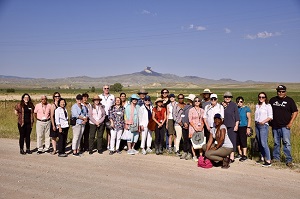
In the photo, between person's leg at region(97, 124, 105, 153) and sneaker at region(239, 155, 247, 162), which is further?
person's leg at region(97, 124, 105, 153)

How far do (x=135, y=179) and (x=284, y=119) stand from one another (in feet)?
13.4

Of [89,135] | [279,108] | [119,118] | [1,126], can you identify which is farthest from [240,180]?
[1,126]

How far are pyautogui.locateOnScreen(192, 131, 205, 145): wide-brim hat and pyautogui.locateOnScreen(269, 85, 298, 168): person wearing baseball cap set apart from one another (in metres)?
1.86

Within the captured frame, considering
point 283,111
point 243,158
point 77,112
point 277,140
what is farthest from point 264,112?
point 77,112

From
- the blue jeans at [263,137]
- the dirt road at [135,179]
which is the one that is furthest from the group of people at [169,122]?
the dirt road at [135,179]

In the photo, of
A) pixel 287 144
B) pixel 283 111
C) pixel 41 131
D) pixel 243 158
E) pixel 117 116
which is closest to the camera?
pixel 287 144

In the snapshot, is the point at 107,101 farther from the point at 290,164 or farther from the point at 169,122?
the point at 290,164

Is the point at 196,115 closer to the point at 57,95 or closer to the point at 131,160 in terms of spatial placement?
the point at 131,160

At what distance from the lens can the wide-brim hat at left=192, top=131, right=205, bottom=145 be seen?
28.2ft

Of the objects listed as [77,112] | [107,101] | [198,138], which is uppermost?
[107,101]

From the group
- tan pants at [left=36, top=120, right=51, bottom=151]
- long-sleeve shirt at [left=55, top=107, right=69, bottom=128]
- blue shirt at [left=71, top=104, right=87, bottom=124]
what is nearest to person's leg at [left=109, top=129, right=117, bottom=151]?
blue shirt at [left=71, top=104, right=87, bottom=124]

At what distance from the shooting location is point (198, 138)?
8641 mm

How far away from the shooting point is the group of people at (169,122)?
8016 mm

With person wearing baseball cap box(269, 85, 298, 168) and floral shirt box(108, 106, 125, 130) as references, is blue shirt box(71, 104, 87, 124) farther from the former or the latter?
person wearing baseball cap box(269, 85, 298, 168)
